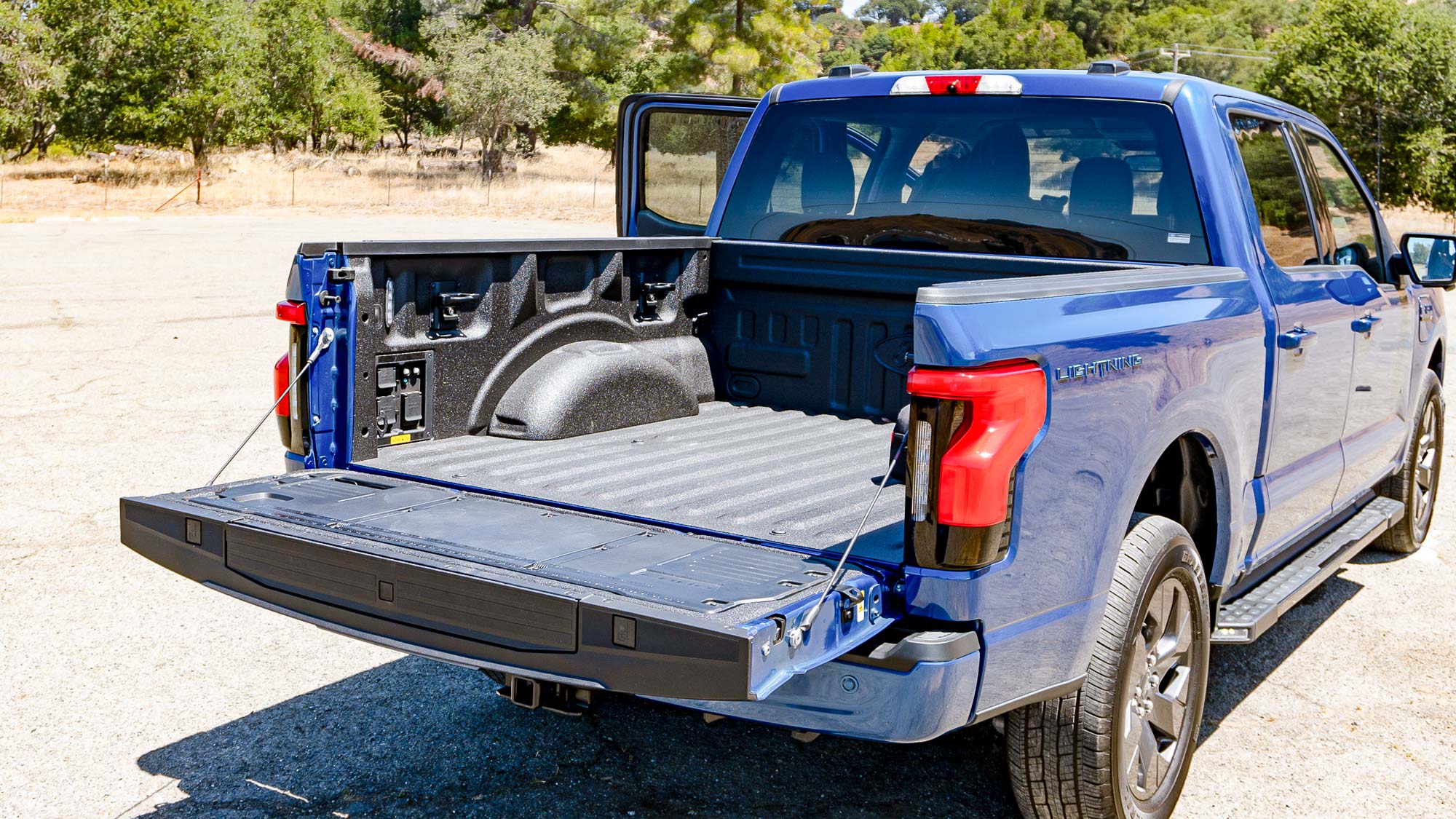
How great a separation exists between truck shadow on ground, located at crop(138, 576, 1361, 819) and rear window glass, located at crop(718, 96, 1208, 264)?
164cm

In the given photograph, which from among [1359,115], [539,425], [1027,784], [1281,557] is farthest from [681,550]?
[1359,115]

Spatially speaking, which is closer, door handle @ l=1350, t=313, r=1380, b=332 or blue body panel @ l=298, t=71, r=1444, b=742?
blue body panel @ l=298, t=71, r=1444, b=742

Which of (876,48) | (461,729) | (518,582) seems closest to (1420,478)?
(461,729)

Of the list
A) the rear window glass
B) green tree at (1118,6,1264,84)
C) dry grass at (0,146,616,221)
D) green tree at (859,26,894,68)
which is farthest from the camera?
green tree at (859,26,894,68)

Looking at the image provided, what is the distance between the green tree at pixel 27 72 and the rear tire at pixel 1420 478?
48.3 meters

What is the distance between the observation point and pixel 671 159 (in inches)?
247

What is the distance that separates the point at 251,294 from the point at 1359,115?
93.0ft

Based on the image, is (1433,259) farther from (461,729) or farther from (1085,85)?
(461,729)

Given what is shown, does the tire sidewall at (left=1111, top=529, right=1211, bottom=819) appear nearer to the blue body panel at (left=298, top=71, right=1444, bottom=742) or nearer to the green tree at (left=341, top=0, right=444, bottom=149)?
the blue body panel at (left=298, top=71, right=1444, bottom=742)

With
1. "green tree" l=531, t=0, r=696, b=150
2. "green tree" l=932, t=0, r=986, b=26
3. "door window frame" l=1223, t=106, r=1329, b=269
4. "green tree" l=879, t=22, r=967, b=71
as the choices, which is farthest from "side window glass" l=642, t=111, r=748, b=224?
"green tree" l=932, t=0, r=986, b=26

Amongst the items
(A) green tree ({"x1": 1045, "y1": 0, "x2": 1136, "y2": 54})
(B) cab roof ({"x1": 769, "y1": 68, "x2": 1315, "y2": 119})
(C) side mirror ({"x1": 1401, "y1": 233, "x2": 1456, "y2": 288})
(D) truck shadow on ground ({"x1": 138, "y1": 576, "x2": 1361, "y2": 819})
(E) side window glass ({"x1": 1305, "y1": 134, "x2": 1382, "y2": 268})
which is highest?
(A) green tree ({"x1": 1045, "y1": 0, "x2": 1136, "y2": 54})

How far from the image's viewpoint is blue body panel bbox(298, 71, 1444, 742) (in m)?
2.73

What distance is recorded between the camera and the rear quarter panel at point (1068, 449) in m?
2.73

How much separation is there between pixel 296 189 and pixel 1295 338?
42.5 metres
